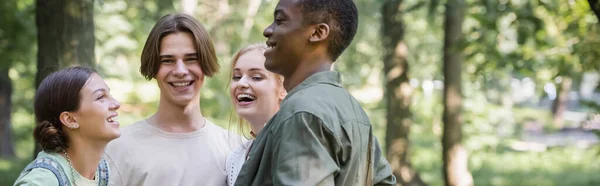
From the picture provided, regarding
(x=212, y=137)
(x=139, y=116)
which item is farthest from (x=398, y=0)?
(x=139, y=116)

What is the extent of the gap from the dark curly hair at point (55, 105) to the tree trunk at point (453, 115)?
Result: 8332 mm

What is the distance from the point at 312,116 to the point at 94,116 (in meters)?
1.13

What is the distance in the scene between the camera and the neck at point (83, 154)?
10.3 ft

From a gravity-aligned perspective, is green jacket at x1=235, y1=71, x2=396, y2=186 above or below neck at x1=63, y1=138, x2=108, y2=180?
above

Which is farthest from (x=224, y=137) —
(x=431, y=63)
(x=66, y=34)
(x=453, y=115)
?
(x=431, y=63)

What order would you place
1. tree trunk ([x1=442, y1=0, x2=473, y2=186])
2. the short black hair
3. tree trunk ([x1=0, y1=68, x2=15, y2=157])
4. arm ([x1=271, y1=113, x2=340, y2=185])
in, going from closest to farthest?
1. arm ([x1=271, y1=113, x2=340, y2=185])
2. the short black hair
3. tree trunk ([x1=442, y1=0, x2=473, y2=186])
4. tree trunk ([x1=0, y1=68, x2=15, y2=157])

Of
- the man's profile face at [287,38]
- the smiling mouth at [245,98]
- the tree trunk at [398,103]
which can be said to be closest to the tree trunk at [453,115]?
the tree trunk at [398,103]

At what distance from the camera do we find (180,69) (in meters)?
3.55

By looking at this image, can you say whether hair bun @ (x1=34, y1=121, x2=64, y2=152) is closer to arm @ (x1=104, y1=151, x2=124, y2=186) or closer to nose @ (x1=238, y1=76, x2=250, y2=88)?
arm @ (x1=104, y1=151, x2=124, y2=186)

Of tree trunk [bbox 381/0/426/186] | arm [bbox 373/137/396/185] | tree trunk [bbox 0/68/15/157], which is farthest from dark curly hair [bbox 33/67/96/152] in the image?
tree trunk [bbox 0/68/15/157]

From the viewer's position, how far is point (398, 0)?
941 cm

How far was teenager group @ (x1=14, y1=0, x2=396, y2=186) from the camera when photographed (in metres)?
2.41

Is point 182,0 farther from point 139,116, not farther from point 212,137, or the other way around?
point 212,137

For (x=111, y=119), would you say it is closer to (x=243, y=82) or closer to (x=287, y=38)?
(x=243, y=82)
